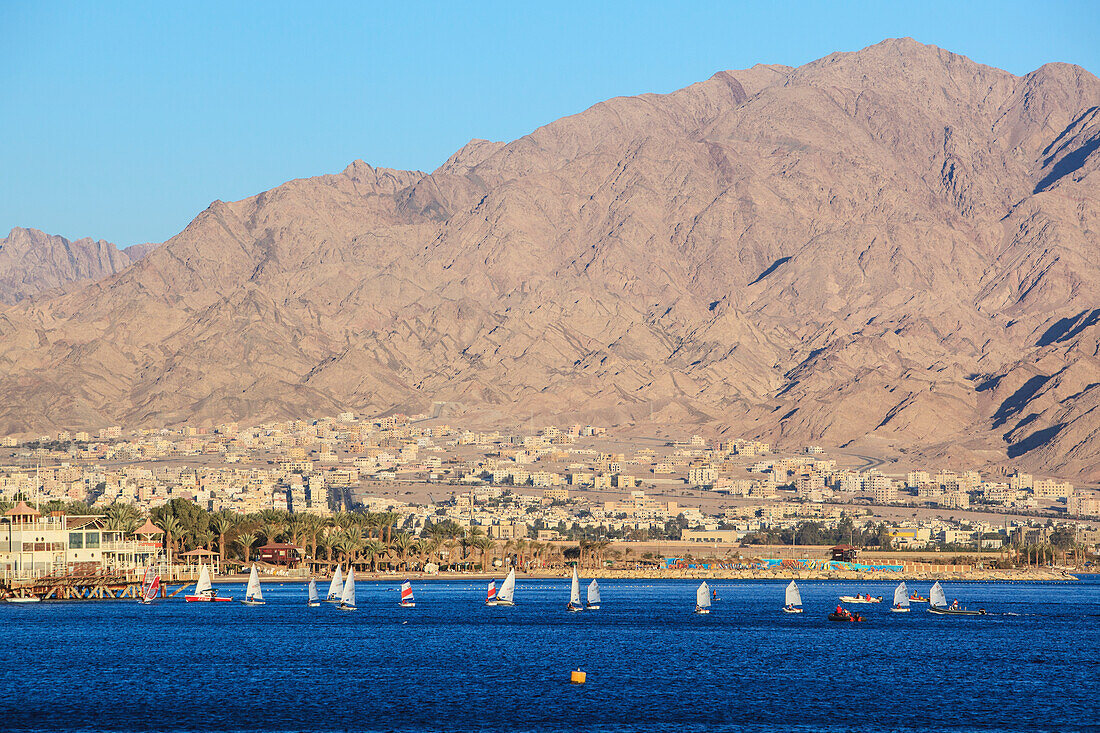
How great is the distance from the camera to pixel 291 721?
7725cm

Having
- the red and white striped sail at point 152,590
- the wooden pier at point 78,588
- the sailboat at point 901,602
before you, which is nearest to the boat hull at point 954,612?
the sailboat at point 901,602

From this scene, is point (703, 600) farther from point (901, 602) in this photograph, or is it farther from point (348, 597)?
point (348, 597)

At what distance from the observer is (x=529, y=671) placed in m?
99.5

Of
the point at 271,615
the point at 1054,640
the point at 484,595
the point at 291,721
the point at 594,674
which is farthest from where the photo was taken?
the point at 484,595

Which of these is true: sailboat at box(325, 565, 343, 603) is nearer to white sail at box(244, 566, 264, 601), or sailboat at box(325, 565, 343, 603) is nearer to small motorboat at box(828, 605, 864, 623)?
white sail at box(244, 566, 264, 601)

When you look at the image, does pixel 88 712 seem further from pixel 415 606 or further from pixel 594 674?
pixel 415 606

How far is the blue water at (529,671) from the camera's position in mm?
79188

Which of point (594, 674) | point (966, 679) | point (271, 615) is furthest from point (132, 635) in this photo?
point (966, 679)

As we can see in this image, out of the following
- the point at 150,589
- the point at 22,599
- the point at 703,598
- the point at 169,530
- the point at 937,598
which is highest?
the point at 169,530

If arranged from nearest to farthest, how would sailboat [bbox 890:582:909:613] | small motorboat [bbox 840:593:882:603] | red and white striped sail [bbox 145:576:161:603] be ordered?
red and white striped sail [bbox 145:576:161:603] < sailboat [bbox 890:582:909:613] < small motorboat [bbox 840:593:882:603]

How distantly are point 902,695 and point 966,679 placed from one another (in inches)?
403

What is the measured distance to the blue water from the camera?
260 ft

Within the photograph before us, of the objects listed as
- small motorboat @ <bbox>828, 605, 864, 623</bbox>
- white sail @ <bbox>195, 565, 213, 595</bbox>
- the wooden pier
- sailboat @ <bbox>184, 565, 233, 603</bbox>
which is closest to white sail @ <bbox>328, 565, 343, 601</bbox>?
sailboat @ <bbox>184, 565, 233, 603</bbox>

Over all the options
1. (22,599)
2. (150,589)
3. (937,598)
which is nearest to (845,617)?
(937,598)
